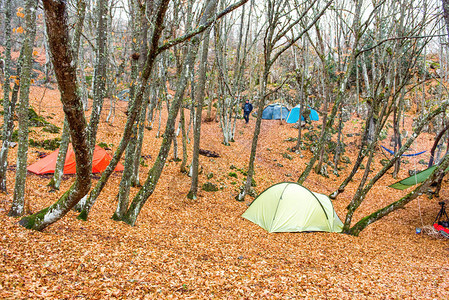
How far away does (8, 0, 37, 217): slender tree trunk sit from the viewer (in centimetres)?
455

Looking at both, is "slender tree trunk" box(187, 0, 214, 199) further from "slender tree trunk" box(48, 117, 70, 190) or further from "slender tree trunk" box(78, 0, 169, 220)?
"slender tree trunk" box(78, 0, 169, 220)

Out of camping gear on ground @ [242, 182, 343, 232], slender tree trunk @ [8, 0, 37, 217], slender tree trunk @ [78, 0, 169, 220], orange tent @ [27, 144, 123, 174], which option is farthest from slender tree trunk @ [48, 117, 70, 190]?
camping gear on ground @ [242, 182, 343, 232]

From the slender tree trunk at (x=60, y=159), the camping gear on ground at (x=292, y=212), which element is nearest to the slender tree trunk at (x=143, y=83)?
the slender tree trunk at (x=60, y=159)

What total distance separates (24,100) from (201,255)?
14.2 feet

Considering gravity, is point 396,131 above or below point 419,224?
above

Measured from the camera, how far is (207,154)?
13.8 metres

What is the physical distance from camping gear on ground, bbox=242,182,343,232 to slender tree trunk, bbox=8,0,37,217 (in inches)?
235

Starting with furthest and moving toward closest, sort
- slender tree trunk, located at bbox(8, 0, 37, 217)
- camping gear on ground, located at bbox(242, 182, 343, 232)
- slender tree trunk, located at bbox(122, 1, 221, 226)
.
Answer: camping gear on ground, located at bbox(242, 182, 343, 232) → slender tree trunk, located at bbox(122, 1, 221, 226) → slender tree trunk, located at bbox(8, 0, 37, 217)

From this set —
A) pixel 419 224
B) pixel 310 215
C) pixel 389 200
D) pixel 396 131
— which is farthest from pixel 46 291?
pixel 396 131

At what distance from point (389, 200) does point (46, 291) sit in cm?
1323

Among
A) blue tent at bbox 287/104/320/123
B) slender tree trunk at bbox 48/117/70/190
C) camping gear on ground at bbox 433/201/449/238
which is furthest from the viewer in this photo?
blue tent at bbox 287/104/320/123

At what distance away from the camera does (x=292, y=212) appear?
26.2 ft

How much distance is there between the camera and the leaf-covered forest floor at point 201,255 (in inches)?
135

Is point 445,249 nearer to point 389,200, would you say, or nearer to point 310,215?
point 310,215
